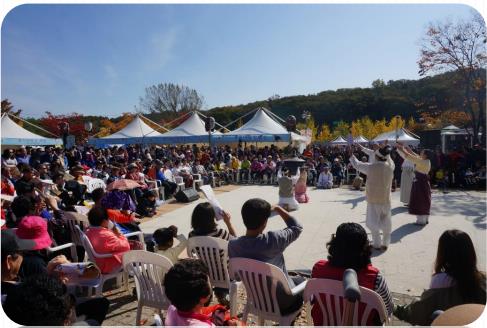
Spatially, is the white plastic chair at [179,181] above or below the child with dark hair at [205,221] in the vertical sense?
below

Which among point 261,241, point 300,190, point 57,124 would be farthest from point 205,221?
point 57,124

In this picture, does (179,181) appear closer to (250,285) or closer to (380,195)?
(380,195)

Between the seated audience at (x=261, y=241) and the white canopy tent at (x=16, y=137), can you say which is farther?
the white canopy tent at (x=16, y=137)

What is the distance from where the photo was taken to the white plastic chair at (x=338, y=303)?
230 cm

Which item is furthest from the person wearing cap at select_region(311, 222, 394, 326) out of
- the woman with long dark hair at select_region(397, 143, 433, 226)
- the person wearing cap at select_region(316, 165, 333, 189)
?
the person wearing cap at select_region(316, 165, 333, 189)

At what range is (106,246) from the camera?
3891 mm

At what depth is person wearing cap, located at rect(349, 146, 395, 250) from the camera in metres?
5.84

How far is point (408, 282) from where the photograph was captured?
4.54m

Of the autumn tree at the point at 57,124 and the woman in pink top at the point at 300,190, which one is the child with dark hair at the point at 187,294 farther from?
the autumn tree at the point at 57,124

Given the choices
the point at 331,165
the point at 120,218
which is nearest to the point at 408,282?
the point at 120,218

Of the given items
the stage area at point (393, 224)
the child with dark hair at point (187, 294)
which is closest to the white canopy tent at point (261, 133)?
the stage area at point (393, 224)

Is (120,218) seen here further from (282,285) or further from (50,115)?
(50,115)

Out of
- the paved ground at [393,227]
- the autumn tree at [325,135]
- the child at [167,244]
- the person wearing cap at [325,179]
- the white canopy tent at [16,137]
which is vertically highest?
the autumn tree at [325,135]

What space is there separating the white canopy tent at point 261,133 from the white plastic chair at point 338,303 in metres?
15.3
